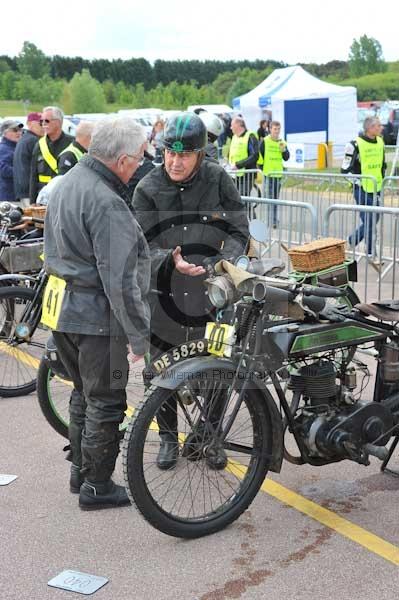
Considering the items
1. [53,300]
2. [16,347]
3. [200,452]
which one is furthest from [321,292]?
[16,347]

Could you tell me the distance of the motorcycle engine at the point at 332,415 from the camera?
3662 mm

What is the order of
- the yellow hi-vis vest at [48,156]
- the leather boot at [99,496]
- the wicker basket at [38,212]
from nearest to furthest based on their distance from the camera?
the leather boot at [99,496]
the wicker basket at [38,212]
the yellow hi-vis vest at [48,156]

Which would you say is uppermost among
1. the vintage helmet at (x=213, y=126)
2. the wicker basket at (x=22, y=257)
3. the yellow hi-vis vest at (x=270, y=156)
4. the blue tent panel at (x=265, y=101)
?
the blue tent panel at (x=265, y=101)

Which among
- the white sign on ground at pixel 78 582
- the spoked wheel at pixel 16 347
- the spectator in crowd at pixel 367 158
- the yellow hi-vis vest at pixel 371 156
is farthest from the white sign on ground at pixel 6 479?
the yellow hi-vis vest at pixel 371 156

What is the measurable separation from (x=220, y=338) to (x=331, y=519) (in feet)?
3.42

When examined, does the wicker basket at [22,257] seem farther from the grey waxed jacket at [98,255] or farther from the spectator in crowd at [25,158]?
the spectator in crowd at [25,158]

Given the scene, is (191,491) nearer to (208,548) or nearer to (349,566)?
(208,548)

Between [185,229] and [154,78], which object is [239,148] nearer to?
[185,229]

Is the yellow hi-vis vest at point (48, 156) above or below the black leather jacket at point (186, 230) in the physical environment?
above

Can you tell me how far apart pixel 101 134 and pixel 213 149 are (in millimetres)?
1991

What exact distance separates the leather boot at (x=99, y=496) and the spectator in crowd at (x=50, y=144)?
4.99 m

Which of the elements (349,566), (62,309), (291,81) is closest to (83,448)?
(62,309)

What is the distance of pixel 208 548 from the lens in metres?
3.54

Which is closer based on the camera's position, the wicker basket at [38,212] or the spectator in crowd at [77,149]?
the wicker basket at [38,212]
